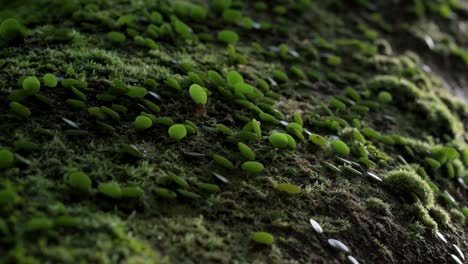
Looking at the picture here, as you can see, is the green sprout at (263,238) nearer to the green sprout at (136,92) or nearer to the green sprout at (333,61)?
the green sprout at (136,92)

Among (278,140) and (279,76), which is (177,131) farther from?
(279,76)

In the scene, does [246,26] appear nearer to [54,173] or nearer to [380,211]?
[380,211]

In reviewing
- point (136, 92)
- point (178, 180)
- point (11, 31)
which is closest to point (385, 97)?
point (136, 92)

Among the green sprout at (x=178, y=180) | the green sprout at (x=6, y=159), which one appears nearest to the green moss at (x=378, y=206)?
the green sprout at (x=178, y=180)

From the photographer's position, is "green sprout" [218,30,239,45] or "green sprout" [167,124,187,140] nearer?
"green sprout" [167,124,187,140]

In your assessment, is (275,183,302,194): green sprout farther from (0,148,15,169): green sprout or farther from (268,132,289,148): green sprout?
(0,148,15,169): green sprout

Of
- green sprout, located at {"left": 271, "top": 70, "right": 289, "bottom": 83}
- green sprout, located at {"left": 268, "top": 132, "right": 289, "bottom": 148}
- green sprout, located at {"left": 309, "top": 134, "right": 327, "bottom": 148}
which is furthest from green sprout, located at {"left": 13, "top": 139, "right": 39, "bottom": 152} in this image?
green sprout, located at {"left": 271, "top": 70, "right": 289, "bottom": 83}
